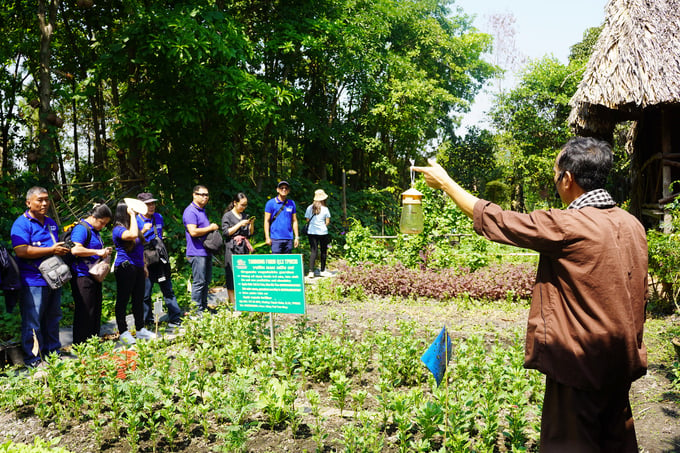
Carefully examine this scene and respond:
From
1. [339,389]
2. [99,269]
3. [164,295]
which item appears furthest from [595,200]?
[164,295]

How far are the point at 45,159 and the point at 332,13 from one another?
8915mm

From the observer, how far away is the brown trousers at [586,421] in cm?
206

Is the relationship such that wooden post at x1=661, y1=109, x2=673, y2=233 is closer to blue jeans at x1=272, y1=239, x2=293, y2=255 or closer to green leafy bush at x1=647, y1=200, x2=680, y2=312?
green leafy bush at x1=647, y1=200, x2=680, y2=312

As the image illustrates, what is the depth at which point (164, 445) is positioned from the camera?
130 inches

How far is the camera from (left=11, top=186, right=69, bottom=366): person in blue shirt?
→ 4773 mm

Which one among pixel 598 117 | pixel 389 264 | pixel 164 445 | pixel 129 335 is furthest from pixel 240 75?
pixel 164 445

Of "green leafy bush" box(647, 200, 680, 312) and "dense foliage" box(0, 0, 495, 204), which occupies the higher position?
"dense foliage" box(0, 0, 495, 204)

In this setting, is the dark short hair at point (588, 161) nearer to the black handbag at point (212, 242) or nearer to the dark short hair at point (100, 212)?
the dark short hair at point (100, 212)

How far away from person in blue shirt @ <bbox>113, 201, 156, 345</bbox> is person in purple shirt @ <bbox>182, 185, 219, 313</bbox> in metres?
0.68

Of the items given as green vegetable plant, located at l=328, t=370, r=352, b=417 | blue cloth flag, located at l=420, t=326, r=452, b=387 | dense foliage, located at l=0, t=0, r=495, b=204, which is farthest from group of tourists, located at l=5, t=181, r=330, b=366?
dense foliage, located at l=0, t=0, r=495, b=204

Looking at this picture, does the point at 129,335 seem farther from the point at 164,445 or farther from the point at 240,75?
the point at 240,75

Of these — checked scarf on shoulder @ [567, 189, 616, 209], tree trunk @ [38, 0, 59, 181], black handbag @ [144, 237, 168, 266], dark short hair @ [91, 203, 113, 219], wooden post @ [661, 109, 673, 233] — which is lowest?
black handbag @ [144, 237, 168, 266]

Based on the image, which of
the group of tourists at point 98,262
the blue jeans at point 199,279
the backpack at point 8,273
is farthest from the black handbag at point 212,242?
the backpack at point 8,273

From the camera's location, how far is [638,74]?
7.72 meters
